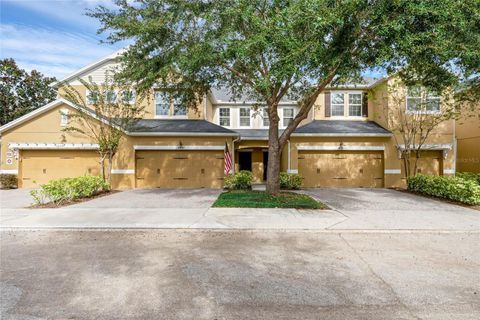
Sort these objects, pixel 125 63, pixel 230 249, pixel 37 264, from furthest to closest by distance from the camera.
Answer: pixel 125 63 < pixel 230 249 < pixel 37 264

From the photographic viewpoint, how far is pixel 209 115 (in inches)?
771

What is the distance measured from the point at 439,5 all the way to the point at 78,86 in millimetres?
20431

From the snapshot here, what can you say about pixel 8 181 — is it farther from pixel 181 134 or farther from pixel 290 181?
pixel 290 181

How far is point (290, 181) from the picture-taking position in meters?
15.4

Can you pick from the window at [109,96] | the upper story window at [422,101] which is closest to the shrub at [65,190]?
the window at [109,96]

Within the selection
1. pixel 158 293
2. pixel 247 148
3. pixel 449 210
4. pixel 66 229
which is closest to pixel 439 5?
pixel 449 210

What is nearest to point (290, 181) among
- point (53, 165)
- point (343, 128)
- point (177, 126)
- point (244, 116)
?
point (343, 128)

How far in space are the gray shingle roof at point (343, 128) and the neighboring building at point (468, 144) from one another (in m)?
5.34

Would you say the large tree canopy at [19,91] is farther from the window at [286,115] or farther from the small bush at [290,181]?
the small bush at [290,181]

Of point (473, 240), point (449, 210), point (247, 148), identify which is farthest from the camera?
point (247, 148)

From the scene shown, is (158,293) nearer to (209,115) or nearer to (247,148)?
(247,148)

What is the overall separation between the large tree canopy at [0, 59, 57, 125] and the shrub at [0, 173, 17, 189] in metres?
16.9

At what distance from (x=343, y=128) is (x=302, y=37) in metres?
10.2

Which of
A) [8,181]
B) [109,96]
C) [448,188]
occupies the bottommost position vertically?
[448,188]
